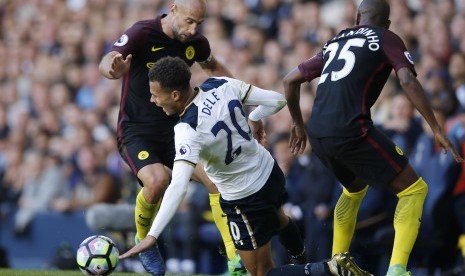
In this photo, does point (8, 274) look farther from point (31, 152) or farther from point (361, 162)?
point (31, 152)

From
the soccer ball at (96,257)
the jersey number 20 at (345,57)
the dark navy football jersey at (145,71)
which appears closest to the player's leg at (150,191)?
the dark navy football jersey at (145,71)

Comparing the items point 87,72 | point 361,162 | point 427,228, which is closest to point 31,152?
point 87,72

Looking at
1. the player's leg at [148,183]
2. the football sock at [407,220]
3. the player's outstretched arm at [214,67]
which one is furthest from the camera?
the player's outstretched arm at [214,67]

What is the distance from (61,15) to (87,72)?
3.01m

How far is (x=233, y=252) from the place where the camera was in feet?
32.7

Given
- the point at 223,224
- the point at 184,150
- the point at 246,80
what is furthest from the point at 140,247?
the point at 246,80

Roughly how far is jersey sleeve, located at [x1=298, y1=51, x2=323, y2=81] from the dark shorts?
5.65 ft

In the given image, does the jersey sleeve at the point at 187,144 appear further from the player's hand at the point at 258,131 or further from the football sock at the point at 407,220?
the football sock at the point at 407,220

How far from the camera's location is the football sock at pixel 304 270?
27.8 ft

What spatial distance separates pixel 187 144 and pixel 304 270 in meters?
1.45

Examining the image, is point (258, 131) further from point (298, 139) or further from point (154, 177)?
point (154, 177)

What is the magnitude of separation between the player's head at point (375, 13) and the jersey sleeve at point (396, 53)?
0.32m

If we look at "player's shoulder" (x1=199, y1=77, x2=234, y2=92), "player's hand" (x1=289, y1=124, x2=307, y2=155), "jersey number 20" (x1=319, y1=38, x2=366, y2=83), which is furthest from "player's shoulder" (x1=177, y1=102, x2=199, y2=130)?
"player's hand" (x1=289, y1=124, x2=307, y2=155)

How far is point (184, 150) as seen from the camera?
809cm
